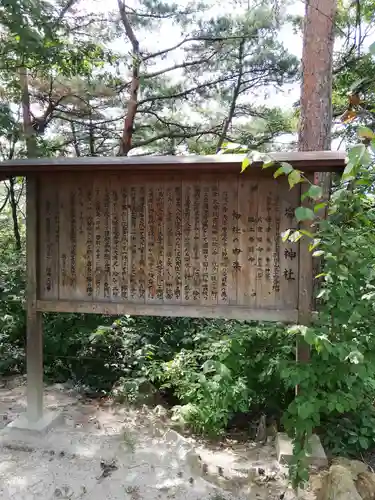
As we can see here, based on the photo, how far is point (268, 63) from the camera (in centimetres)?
970

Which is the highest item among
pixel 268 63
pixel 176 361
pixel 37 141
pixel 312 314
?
pixel 268 63

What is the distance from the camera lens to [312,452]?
334 cm

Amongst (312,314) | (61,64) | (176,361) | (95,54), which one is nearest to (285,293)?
(312,314)

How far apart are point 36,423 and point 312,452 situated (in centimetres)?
248

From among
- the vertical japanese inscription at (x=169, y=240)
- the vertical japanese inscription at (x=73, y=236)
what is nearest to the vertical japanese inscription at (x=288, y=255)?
the vertical japanese inscription at (x=169, y=240)

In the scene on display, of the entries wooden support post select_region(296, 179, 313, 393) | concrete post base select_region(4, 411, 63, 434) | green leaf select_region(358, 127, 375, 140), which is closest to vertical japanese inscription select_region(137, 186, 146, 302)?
wooden support post select_region(296, 179, 313, 393)

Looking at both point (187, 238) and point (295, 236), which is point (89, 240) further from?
point (295, 236)

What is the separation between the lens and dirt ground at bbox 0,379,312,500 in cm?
308

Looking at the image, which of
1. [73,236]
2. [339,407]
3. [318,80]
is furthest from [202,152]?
[339,407]

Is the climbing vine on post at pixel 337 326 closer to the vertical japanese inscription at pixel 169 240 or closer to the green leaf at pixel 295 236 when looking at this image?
the green leaf at pixel 295 236

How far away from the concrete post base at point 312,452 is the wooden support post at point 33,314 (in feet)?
7.36

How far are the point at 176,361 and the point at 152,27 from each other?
26.1 feet

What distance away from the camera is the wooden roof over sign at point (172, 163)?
9.97 ft

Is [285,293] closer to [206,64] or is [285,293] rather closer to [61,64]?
[61,64]
